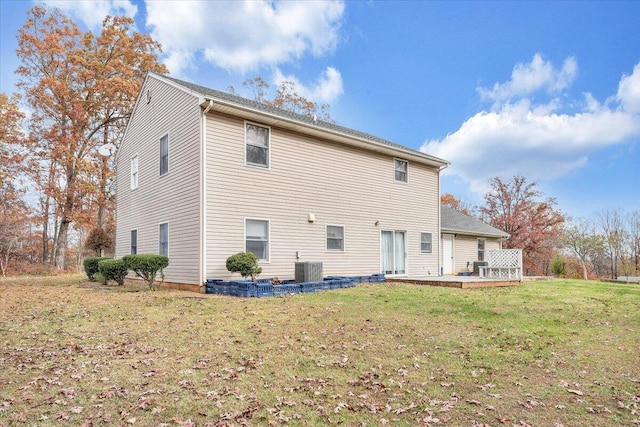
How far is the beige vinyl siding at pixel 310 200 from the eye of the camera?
1095 cm

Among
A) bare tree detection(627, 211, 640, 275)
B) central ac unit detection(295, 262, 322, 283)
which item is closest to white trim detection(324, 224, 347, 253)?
central ac unit detection(295, 262, 322, 283)

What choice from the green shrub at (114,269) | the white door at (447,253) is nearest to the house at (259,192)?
the green shrub at (114,269)

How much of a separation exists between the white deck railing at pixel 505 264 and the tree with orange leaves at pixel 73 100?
835 inches

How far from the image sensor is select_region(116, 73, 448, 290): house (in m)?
10.9

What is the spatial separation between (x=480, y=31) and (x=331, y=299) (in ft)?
41.8

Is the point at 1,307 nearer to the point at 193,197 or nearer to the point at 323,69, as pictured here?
the point at 193,197

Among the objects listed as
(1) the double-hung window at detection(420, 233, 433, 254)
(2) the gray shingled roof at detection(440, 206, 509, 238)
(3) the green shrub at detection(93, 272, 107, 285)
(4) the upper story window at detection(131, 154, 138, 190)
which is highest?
(4) the upper story window at detection(131, 154, 138, 190)

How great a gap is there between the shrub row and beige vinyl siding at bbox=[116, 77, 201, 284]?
716mm

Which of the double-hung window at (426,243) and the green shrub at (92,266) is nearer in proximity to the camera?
the green shrub at (92,266)

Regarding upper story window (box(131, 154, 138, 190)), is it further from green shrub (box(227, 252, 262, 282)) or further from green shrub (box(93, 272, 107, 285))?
green shrub (box(227, 252, 262, 282))

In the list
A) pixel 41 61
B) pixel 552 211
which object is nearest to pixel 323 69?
pixel 41 61

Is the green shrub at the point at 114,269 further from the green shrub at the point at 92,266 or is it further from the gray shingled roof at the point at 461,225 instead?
the gray shingled roof at the point at 461,225

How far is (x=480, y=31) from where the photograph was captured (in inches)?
605

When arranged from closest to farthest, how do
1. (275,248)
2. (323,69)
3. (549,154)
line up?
(275,248), (323,69), (549,154)
